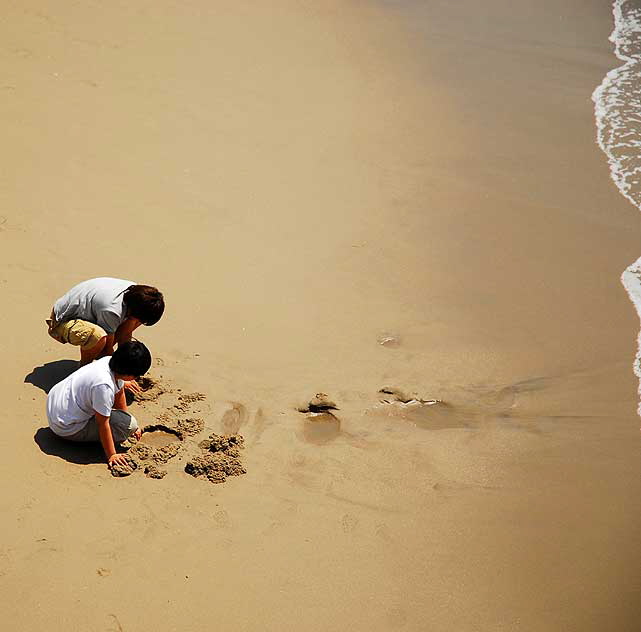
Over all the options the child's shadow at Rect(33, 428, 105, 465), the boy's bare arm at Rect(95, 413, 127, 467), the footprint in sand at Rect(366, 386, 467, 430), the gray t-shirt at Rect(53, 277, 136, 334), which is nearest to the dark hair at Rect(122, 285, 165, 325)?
the gray t-shirt at Rect(53, 277, 136, 334)

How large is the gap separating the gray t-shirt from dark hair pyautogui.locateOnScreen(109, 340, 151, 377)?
18.6 inches

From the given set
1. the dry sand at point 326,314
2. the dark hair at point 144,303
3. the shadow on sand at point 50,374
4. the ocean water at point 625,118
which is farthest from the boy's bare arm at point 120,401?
the ocean water at point 625,118

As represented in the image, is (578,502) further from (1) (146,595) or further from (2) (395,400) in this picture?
(1) (146,595)

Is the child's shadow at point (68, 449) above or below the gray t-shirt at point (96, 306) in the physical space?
below

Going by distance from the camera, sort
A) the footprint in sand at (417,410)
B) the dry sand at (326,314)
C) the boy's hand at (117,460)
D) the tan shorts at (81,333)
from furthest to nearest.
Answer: the footprint in sand at (417,410) < the tan shorts at (81,333) < the boy's hand at (117,460) < the dry sand at (326,314)

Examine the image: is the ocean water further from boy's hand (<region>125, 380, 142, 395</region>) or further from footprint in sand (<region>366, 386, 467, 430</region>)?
boy's hand (<region>125, 380, 142, 395</region>)

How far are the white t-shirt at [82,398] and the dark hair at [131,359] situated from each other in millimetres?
83

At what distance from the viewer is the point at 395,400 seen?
4281 mm

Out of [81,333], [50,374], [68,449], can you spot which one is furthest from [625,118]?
[68,449]

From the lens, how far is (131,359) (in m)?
3.41

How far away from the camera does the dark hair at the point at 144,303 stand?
12.1 feet

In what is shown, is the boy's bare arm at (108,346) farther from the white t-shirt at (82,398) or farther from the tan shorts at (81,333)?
the white t-shirt at (82,398)

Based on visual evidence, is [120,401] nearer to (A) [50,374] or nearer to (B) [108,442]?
(B) [108,442]

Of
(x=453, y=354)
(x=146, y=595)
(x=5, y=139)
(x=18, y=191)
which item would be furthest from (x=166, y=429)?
(x=5, y=139)
